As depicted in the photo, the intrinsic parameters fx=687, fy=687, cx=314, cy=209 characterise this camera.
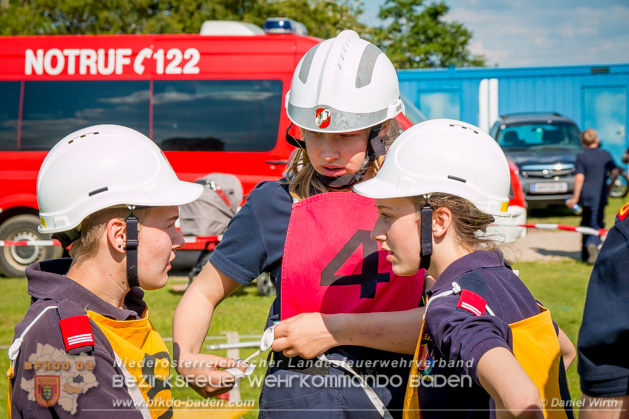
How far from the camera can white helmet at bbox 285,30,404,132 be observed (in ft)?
8.13

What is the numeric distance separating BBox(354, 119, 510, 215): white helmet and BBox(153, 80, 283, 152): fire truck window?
7.73 meters

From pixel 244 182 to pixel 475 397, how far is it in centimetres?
797

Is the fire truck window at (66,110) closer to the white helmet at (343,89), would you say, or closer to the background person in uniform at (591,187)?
the background person in uniform at (591,187)

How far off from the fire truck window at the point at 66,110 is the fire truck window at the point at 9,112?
0.43ft

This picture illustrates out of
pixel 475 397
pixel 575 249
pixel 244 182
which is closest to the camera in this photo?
pixel 475 397

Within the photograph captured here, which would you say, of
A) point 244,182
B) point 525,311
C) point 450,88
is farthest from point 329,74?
point 450,88

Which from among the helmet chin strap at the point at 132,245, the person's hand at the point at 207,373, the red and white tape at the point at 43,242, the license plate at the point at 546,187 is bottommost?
the license plate at the point at 546,187

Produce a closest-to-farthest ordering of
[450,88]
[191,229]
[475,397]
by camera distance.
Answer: [475,397], [191,229], [450,88]

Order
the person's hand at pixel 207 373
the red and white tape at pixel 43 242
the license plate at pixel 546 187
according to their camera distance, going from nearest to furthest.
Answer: the person's hand at pixel 207 373, the red and white tape at pixel 43 242, the license plate at pixel 546 187

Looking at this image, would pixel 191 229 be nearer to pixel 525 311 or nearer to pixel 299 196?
pixel 299 196

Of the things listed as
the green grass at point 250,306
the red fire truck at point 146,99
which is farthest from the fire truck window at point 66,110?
the green grass at point 250,306

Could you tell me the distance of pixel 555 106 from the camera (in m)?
20.5

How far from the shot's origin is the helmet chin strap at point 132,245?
223 cm

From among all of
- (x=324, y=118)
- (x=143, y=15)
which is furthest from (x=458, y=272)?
(x=143, y=15)
